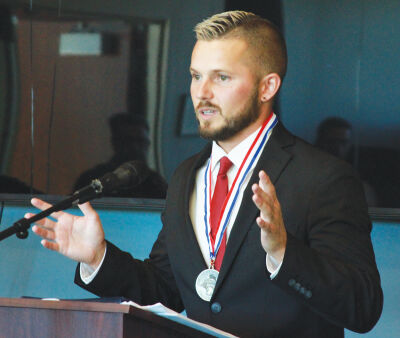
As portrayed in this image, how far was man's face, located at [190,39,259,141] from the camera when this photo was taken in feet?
8.17

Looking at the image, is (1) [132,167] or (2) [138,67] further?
(2) [138,67]

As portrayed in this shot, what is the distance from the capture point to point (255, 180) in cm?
244

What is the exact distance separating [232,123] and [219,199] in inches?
9.3

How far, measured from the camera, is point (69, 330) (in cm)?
176

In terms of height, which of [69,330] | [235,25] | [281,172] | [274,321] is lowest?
[274,321]

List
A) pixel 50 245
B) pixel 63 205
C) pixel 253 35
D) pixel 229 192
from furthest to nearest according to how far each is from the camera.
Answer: pixel 253 35 < pixel 229 192 < pixel 50 245 < pixel 63 205

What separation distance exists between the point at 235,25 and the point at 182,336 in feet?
3.53

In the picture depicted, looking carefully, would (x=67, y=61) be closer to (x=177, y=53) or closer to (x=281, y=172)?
(x=177, y=53)

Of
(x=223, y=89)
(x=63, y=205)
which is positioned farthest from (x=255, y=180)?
(x=63, y=205)

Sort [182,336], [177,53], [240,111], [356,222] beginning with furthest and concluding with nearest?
[177,53] → [240,111] → [356,222] → [182,336]

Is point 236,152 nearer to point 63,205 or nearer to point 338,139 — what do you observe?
point 63,205

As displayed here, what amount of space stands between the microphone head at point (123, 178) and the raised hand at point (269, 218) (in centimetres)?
29

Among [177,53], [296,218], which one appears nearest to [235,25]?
[296,218]

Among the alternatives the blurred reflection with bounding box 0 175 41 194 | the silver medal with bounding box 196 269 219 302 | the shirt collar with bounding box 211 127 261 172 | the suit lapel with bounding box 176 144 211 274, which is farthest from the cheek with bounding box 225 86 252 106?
the blurred reflection with bounding box 0 175 41 194
